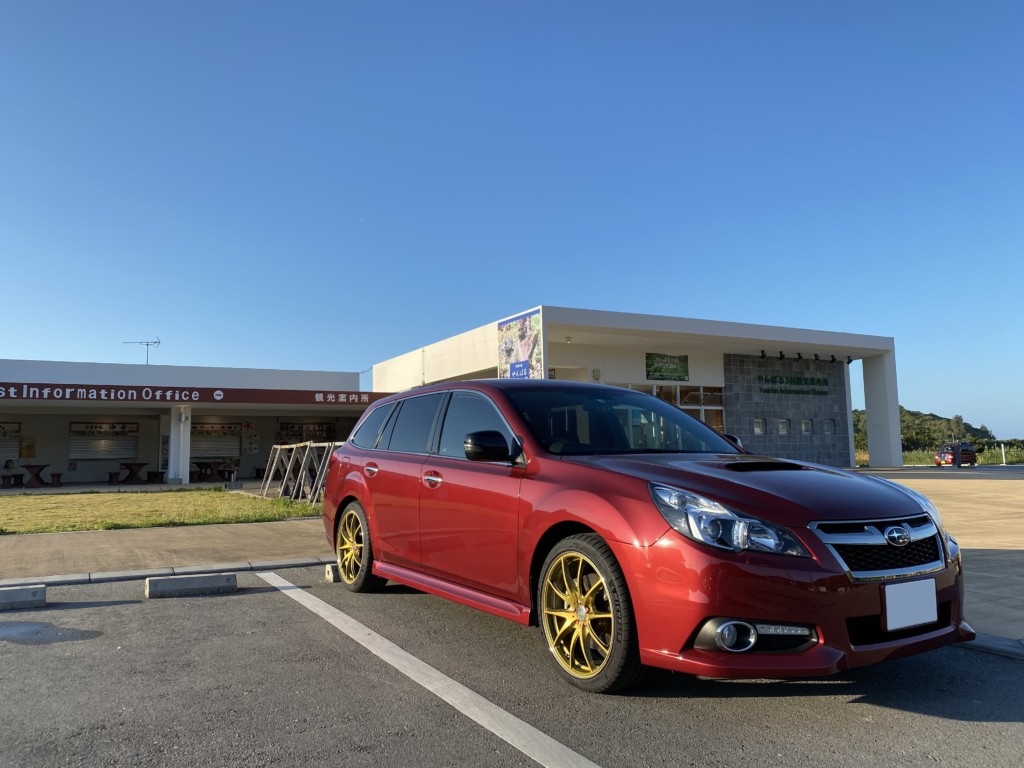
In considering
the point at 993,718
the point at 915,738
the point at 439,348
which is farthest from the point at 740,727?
the point at 439,348

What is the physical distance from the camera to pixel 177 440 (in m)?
27.9

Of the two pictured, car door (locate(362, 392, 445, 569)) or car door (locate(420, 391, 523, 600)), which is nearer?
car door (locate(420, 391, 523, 600))

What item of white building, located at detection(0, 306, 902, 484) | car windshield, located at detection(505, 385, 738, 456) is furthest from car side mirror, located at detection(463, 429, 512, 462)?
white building, located at detection(0, 306, 902, 484)

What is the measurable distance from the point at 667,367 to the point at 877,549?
26.1 m

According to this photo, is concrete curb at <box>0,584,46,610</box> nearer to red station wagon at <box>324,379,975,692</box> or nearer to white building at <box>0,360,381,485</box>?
red station wagon at <box>324,379,975,692</box>

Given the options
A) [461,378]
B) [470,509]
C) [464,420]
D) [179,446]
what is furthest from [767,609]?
[179,446]

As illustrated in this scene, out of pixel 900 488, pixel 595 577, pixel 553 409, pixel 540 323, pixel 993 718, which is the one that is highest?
pixel 540 323

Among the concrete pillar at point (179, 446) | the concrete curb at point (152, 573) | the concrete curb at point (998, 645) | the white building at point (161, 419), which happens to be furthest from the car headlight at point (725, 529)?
the concrete pillar at point (179, 446)

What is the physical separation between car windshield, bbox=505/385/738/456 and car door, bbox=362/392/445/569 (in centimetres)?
91

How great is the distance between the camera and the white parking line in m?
2.88

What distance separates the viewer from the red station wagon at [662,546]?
3.11m

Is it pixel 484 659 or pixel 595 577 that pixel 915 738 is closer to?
pixel 595 577

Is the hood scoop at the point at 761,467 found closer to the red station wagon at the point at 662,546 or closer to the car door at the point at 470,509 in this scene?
the red station wagon at the point at 662,546

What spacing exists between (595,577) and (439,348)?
2494cm
